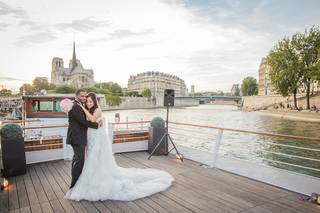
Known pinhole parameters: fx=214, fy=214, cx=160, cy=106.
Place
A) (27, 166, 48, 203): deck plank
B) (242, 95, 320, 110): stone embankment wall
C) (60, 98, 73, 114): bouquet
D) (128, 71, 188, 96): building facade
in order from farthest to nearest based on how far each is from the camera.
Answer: (128, 71, 188, 96): building facade, (242, 95, 320, 110): stone embankment wall, (27, 166, 48, 203): deck plank, (60, 98, 73, 114): bouquet

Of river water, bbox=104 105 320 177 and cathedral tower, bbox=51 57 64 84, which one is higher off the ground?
cathedral tower, bbox=51 57 64 84

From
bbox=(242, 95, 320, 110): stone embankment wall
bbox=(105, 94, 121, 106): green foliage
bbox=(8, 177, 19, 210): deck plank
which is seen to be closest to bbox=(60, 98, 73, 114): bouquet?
bbox=(8, 177, 19, 210): deck plank

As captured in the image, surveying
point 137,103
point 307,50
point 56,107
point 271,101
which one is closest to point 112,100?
point 137,103

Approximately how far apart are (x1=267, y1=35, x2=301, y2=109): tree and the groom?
40.7 m

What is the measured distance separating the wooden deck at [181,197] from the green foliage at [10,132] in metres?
0.84

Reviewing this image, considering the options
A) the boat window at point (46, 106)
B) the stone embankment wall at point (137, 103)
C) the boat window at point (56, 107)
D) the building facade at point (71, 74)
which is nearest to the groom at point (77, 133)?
the boat window at point (56, 107)

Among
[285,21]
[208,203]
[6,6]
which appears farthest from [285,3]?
[6,6]

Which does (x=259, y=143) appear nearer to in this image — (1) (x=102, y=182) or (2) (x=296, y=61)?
(1) (x=102, y=182)

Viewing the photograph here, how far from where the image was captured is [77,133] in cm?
338

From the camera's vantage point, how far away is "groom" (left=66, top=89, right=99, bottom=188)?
3.28 meters

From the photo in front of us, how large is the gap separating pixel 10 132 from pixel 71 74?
107158mm

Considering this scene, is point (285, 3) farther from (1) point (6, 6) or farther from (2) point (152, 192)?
(1) point (6, 6)

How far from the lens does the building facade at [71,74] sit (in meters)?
96.4

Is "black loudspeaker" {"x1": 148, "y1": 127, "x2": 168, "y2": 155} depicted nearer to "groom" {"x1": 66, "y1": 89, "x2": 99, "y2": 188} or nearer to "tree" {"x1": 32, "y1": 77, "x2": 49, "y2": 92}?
"groom" {"x1": 66, "y1": 89, "x2": 99, "y2": 188}
